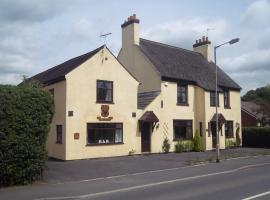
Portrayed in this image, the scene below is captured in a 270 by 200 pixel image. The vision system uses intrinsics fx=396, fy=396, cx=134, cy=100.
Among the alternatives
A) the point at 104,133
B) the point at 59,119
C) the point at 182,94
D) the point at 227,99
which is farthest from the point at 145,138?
the point at 227,99

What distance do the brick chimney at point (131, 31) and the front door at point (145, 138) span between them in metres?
7.19

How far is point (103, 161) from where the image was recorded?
906 inches

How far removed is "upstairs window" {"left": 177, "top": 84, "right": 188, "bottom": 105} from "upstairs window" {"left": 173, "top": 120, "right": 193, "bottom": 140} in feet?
4.97

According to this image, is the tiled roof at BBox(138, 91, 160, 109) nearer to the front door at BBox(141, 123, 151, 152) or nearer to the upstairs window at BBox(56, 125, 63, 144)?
the front door at BBox(141, 123, 151, 152)

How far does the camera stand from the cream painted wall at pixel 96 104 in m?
23.7

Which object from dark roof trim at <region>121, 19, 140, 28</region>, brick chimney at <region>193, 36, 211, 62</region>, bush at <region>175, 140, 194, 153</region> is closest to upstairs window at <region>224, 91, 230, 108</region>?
brick chimney at <region>193, 36, 211, 62</region>

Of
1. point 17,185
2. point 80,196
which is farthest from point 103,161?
point 80,196

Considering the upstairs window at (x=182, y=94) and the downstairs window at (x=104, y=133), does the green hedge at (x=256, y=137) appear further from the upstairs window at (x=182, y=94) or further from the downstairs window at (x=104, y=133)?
the downstairs window at (x=104, y=133)

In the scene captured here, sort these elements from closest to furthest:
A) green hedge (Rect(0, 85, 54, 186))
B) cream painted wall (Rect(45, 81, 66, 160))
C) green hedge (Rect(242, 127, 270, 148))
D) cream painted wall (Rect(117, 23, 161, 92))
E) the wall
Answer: green hedge (Rect(0, 85, 54, 186)) → cream painted wall (Rect(45, 81, 66, 160)) → the wall → cream painted wall (Rect(117, 23, 161, 92)) → green hedge (Rect(242, 127, 270, 148))

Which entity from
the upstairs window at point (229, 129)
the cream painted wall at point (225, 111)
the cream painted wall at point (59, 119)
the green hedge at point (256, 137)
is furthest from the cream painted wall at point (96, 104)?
the green hedge at point (256, 137)

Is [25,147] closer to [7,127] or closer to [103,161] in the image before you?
[7,127]

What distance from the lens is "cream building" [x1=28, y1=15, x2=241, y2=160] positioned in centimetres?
Answer: 2403

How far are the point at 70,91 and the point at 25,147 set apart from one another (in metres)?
9.62

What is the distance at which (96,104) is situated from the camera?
81.6ft
